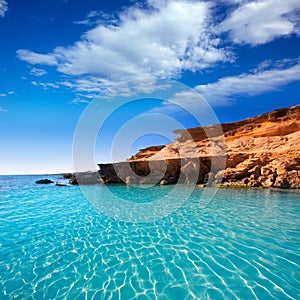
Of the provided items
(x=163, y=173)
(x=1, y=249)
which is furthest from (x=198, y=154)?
(x=1, y=249)

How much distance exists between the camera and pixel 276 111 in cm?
2489

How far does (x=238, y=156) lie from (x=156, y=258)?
19383mm

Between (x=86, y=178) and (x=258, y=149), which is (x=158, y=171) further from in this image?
(x=86, y=178)

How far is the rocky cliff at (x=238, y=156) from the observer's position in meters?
18.9

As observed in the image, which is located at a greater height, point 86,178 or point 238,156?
point 238,156

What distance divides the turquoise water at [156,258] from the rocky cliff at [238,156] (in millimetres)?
11210

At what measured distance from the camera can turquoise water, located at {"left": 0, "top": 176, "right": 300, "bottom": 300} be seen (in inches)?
159

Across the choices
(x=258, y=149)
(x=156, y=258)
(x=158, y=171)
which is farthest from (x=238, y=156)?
(x=156, y=258)

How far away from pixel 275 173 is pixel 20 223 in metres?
21.3

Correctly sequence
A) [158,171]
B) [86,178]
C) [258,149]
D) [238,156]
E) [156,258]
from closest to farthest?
[156,258]
[238,156]
[258,149]
[158,171]
[86,178]

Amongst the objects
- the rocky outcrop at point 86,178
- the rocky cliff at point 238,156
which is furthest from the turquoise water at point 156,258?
the rocky outcrop at point 86,178

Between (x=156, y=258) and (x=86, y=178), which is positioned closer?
(x=156, y=258)

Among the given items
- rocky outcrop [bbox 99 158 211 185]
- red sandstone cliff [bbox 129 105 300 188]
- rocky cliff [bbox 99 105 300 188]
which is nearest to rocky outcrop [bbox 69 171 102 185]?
rocky outcrop [bbox 99 158 211 185]

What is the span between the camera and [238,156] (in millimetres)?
21766
